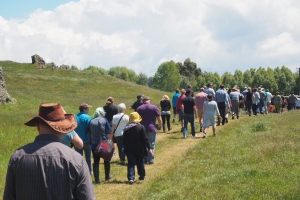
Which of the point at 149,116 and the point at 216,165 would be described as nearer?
the point at 216,165

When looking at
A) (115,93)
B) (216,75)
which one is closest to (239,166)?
(115,93)

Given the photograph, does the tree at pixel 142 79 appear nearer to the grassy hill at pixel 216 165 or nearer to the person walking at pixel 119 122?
the grassy hill at pixel 216 165

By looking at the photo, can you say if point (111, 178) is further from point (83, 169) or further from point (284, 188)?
point (83, 169)

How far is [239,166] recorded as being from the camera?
37.7 ft

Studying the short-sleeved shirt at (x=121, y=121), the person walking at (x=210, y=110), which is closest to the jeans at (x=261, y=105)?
the person walking at (x=210, y=110)

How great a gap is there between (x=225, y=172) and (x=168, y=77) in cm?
11953

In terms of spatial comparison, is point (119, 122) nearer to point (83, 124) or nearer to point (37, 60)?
point (83, 124)

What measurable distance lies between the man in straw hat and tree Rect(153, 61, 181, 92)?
124 metres

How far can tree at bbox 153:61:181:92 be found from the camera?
129000mm

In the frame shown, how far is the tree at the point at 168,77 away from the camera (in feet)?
423

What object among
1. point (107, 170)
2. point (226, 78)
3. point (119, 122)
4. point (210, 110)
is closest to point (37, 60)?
point (210, 110)

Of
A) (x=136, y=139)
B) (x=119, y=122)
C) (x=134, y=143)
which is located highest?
(x=119, y=122)

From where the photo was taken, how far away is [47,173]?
4.27 metres

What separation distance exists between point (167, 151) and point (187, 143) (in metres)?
1.66
